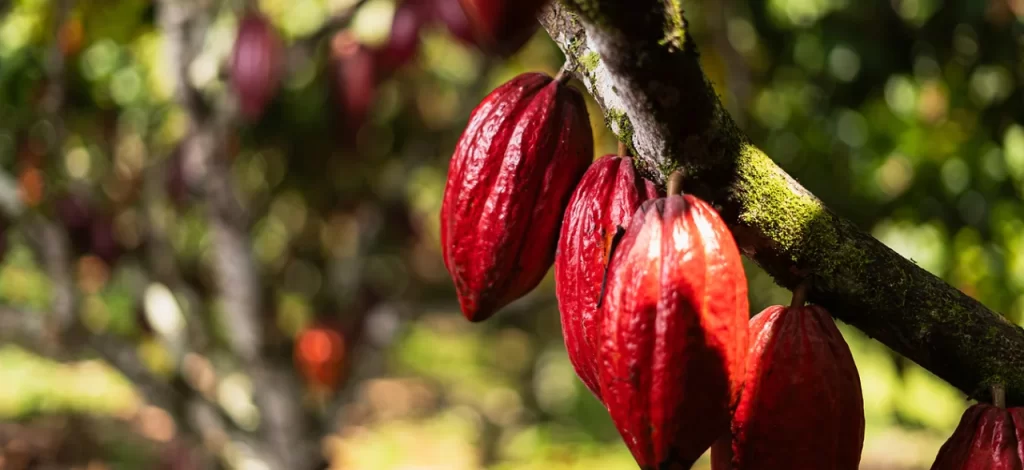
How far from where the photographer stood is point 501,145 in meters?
0.63

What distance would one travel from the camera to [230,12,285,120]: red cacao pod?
206cm

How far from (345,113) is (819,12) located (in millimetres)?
Answer: 1266

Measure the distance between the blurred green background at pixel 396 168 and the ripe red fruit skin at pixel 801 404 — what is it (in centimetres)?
26

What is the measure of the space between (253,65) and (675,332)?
179 cm

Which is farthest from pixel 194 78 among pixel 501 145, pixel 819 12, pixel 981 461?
pixel 981 461

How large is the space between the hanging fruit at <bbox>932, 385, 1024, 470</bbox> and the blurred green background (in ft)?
1.30

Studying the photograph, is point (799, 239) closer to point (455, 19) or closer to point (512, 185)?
point (512, 185)

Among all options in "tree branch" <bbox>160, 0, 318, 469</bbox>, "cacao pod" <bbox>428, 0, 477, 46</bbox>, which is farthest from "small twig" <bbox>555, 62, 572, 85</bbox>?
"tree branch" <bbox>160, 0, 318, 469</bbox>

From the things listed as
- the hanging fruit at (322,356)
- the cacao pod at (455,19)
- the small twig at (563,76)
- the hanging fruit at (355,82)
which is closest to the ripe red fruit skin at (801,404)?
the small twig at (563,76)

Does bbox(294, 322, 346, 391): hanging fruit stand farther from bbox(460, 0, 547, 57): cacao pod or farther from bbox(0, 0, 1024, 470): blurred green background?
bbox(460, 0, 547, 57): cacao pod

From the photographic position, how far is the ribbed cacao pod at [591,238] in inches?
22.0

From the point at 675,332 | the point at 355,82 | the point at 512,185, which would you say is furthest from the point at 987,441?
the point at 355,82

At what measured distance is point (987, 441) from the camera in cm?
56

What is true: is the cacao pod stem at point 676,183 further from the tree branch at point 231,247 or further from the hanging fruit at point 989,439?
the tree branch at point 231,247
